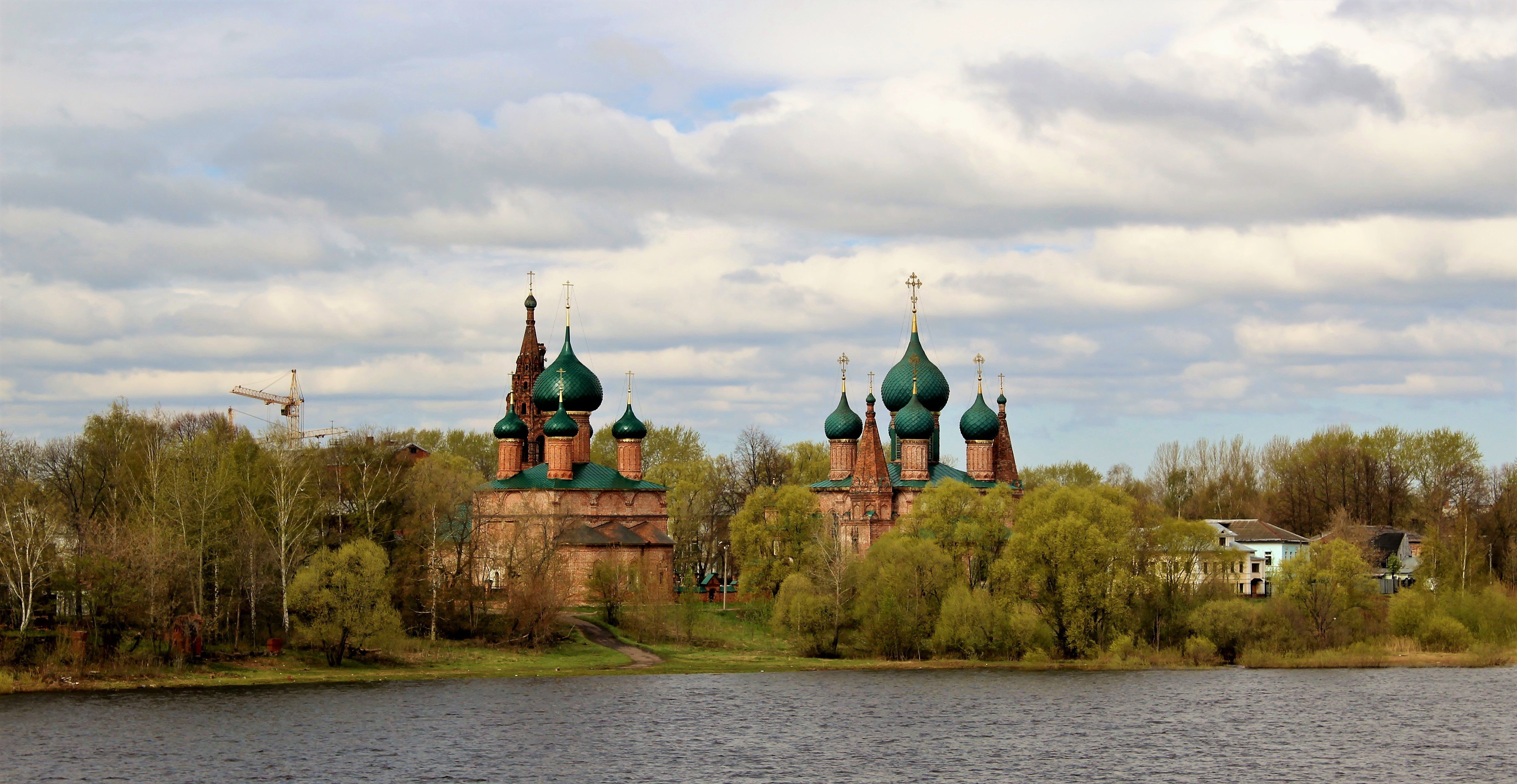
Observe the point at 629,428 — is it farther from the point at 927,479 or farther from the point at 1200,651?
the point at 1200,651

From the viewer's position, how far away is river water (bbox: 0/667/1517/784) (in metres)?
34.7

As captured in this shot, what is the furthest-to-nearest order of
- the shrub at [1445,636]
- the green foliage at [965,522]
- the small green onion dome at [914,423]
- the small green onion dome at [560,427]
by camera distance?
the small green onion dome at [914,423] → the small green onion dome at [560,427] → the green foliage at [965,522] → the shrub at [1445,636]

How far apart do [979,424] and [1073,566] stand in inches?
816

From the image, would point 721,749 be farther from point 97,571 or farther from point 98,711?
point 97,571

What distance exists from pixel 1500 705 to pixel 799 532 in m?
29.0

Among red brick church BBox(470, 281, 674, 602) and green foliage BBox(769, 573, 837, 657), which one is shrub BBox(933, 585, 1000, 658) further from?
red brick church BBox(470, 281, 674, 602)

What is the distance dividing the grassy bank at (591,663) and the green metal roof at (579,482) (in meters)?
11.3

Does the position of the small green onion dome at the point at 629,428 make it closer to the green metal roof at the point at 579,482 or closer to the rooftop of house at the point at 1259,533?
the green metal roof at the point at 579,482

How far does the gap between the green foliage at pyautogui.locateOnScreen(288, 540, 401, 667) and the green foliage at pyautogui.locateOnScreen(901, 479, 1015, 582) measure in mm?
18111

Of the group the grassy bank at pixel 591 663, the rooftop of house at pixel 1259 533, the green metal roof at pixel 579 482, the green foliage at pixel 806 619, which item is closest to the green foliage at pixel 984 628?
the grassy bank at pixel 591 663

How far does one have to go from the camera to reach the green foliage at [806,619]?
53.7 meters

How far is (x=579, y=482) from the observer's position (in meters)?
69.8

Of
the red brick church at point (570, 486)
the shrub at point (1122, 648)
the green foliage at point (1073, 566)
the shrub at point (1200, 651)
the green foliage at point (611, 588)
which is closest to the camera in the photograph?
the shrub at point (1122, 648)

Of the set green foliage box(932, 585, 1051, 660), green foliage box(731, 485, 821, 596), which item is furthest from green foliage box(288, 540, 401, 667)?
green foliage box(731, 485, 821, 596)
